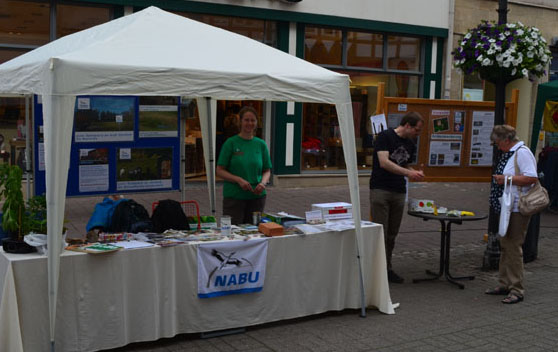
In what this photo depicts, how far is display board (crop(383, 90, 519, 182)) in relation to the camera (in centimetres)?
873

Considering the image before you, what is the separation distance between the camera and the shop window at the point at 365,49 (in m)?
15.2

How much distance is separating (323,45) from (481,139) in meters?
6.46

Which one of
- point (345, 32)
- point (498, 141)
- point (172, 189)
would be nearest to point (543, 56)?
point (498, 141)

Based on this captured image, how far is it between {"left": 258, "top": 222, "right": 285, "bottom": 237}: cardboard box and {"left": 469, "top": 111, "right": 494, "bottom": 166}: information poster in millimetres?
4254

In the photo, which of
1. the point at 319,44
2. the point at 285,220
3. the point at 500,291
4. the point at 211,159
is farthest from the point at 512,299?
the point at 319,44

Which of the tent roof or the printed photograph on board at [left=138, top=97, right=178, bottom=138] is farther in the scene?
the printed photograph on board at [left=138, top=97, right=178, bottom=138]

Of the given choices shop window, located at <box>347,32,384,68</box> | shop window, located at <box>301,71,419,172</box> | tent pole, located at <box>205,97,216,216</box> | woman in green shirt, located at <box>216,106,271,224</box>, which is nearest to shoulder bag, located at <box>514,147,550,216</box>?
woman in green shirt, located at <box>216,106,271,224</box>

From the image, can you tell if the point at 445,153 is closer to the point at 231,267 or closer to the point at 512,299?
the point at 512,299

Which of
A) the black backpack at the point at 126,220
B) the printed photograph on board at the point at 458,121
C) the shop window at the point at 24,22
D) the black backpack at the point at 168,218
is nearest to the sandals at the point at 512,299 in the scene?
the printed photograph on board at the point at 458,121

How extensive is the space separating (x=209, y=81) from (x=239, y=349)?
2.15m

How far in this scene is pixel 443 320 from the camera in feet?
19.8

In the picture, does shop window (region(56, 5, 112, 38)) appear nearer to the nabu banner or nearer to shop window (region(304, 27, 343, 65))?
shop window (region(304, 27, 343, 65))

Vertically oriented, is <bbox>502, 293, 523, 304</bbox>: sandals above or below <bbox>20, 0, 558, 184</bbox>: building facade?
below

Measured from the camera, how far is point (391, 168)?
22.1 feet
